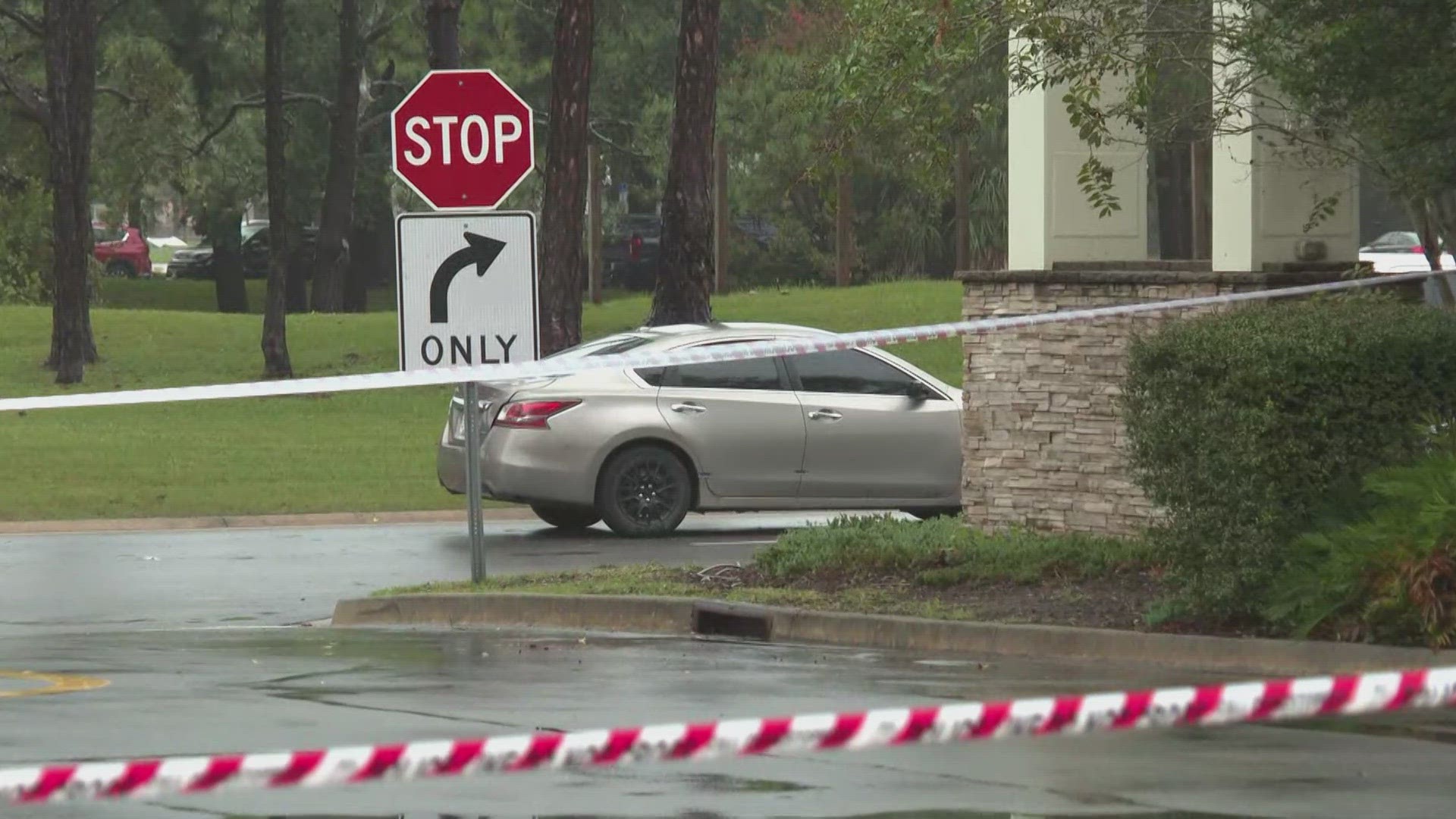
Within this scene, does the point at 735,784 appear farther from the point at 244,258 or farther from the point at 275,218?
the point at 244,258

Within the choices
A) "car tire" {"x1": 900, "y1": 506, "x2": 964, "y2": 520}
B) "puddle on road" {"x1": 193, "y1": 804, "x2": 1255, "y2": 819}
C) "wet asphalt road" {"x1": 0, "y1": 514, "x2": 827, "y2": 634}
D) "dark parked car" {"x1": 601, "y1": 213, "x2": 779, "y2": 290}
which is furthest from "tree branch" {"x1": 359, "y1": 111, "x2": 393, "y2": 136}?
"puddle on road" {"x1": 193, "y1": 804, "x2": 1255, "y2": 819}

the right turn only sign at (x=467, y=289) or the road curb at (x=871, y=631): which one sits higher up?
the right turn only sign at (x=467, y=289)

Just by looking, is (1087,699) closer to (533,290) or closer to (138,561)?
(533,290)

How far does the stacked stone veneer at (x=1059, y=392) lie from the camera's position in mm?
14430

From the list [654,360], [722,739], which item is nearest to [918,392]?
[654,360]

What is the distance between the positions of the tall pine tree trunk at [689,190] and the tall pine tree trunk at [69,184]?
858cm

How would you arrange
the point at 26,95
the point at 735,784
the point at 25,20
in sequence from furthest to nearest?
the point at 25,20
the point at 26,95
the point at 735,784

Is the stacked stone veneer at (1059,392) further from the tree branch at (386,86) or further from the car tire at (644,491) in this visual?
the tree branch at (386,86)

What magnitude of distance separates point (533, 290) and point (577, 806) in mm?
7128

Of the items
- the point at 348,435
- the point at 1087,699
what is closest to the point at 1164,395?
the point at 1087,699

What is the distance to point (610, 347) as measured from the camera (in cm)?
1930

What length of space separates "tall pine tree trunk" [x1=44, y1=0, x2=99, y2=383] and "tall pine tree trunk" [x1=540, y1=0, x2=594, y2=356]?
7029 millimetres

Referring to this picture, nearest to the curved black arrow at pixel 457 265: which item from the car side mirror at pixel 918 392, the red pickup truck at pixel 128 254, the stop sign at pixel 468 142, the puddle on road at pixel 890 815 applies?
the stop sign at pixel 468 142

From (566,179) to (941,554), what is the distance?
58.5ft
